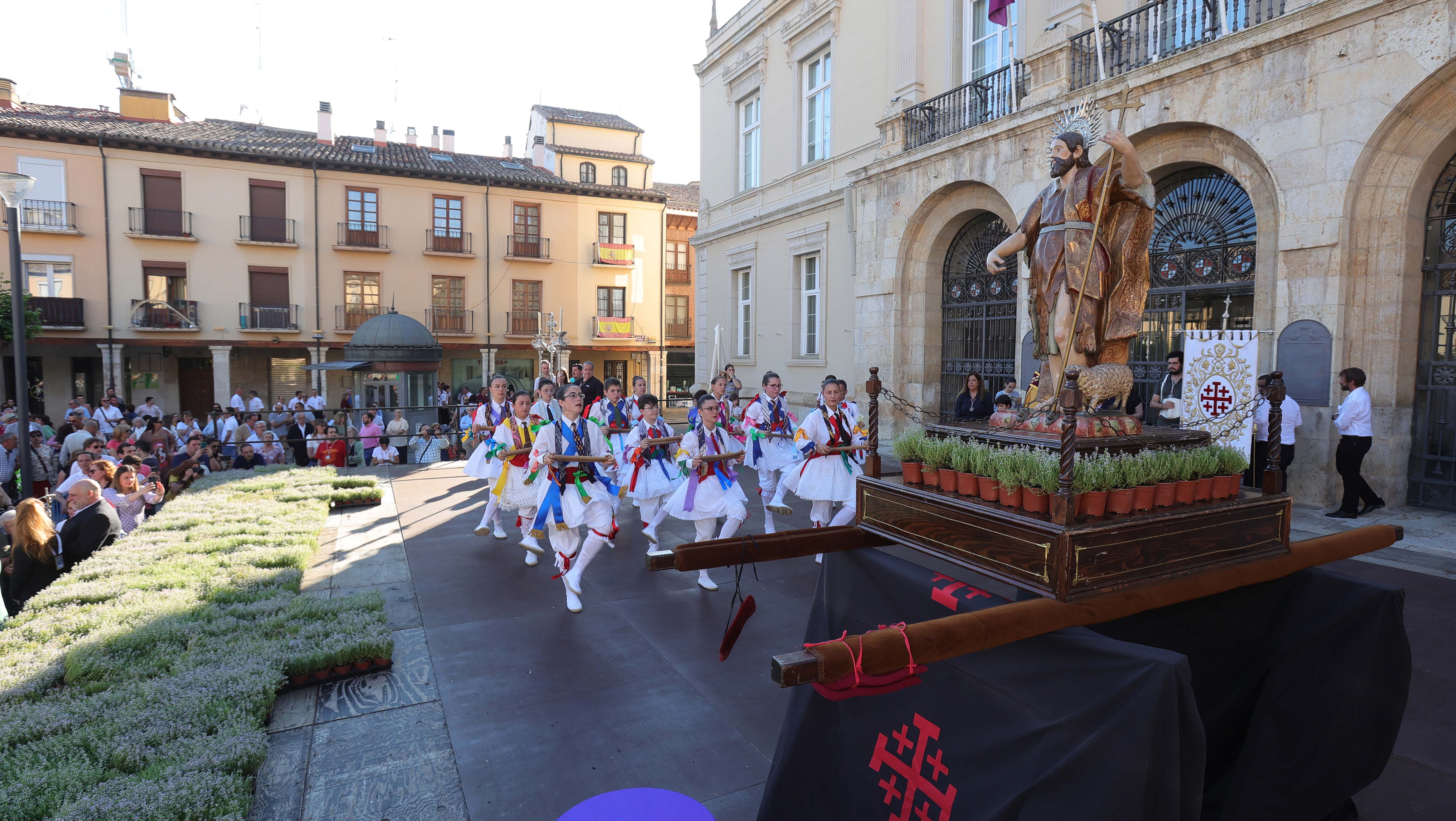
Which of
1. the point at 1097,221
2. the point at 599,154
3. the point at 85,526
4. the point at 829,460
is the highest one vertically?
the point at 599,154

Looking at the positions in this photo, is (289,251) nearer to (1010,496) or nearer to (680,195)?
(680,195)

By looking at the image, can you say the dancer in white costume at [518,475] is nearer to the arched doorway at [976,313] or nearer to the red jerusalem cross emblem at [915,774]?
the red jerusalem cross emblem at [915,774]

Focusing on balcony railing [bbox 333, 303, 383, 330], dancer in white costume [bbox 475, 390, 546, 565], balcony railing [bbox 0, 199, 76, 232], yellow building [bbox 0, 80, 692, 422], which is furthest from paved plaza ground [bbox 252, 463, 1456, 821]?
balcony railing [bbox 0, 199, 76, 232]

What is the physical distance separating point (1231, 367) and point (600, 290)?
97.0 ft

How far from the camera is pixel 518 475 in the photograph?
27.6 feet

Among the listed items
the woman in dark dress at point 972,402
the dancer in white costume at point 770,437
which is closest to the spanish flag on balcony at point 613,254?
the dancer in white costume at point 770,437

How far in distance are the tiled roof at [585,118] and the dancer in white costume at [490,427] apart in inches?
1193

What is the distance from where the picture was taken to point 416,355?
68.8ft

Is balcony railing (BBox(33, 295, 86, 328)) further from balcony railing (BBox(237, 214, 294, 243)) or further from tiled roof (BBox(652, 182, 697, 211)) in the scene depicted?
tiled roof (BBox(652, 182, 697, 211))

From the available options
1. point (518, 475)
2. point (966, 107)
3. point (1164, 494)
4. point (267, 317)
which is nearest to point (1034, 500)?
point (1164, 494)

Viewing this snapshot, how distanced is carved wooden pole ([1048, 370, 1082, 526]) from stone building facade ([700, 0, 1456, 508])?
18.9ft

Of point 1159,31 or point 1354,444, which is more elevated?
point 1159,31

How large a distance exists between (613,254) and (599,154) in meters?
5.48

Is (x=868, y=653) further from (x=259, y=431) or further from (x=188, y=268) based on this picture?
(x=188, y=268)
